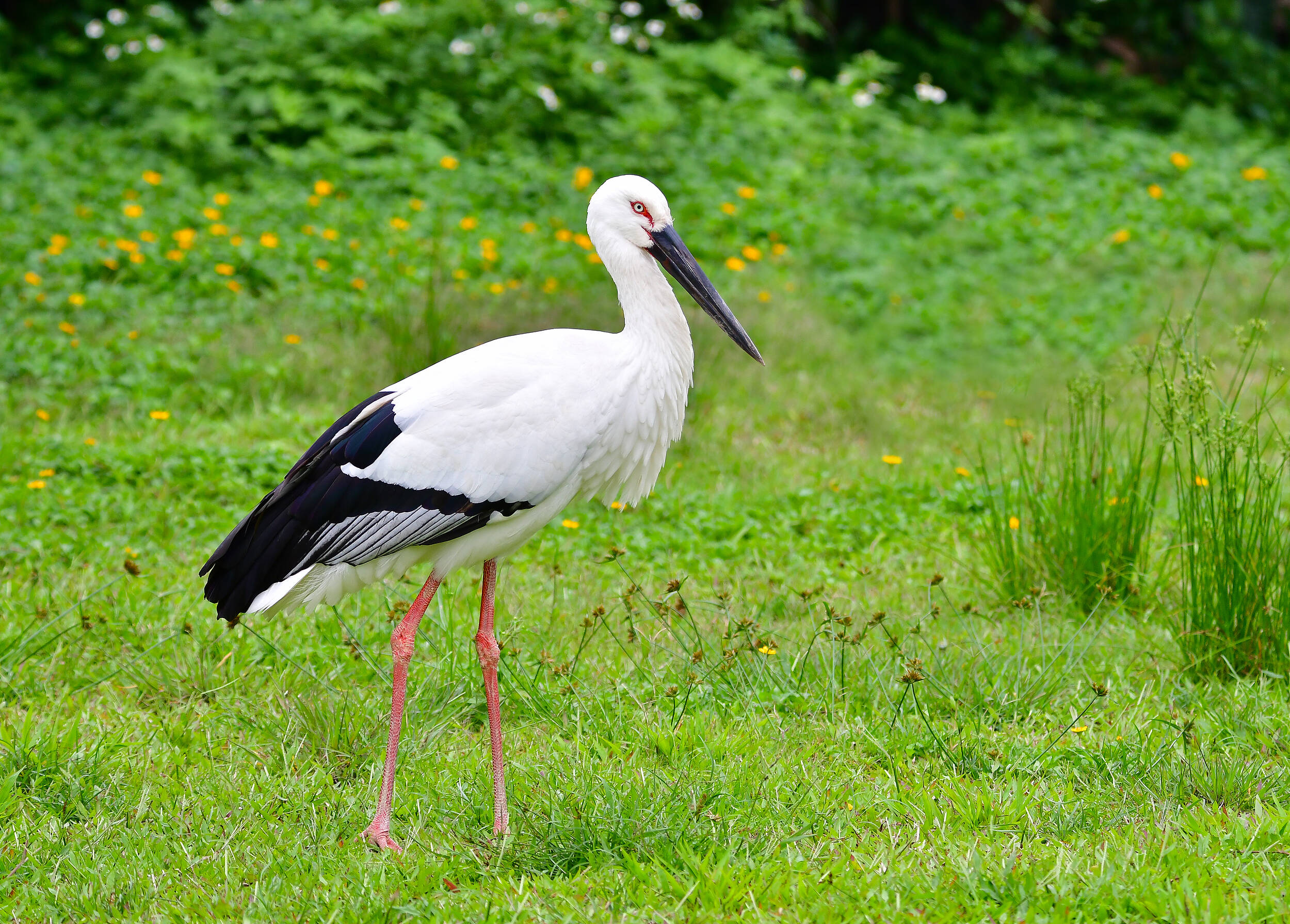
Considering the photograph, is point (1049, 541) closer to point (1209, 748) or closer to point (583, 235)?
point (1209, 748)

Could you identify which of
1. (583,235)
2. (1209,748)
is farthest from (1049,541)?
(583,235)

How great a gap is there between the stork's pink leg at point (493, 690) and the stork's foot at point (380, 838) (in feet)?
0.77

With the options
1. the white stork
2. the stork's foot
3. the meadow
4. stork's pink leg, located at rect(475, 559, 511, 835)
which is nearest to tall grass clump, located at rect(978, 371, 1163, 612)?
the meadow

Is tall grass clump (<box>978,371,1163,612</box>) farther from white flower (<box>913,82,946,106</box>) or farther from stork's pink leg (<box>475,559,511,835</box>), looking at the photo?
white flower (<box>913,82,946,106</box>)

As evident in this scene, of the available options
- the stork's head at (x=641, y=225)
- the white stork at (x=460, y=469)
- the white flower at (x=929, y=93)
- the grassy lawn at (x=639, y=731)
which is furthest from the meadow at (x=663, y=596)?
the white flower at (x=929, y=93)

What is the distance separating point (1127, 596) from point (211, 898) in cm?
288

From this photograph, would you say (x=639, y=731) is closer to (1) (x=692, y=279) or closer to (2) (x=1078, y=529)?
(1) (x=692, y=279)

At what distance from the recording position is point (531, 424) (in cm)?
326

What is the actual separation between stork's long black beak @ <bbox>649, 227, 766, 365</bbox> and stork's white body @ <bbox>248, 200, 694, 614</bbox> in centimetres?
6

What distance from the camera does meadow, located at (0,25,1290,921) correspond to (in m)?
2.92

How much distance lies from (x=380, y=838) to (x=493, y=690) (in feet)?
1.56

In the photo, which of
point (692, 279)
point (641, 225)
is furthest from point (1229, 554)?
point (641, 225)

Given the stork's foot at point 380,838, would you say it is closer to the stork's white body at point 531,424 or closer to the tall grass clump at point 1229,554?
the stork's white body at point 531,424

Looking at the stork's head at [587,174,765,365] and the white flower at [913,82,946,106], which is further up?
the stork's head at [587,174,765,365]
